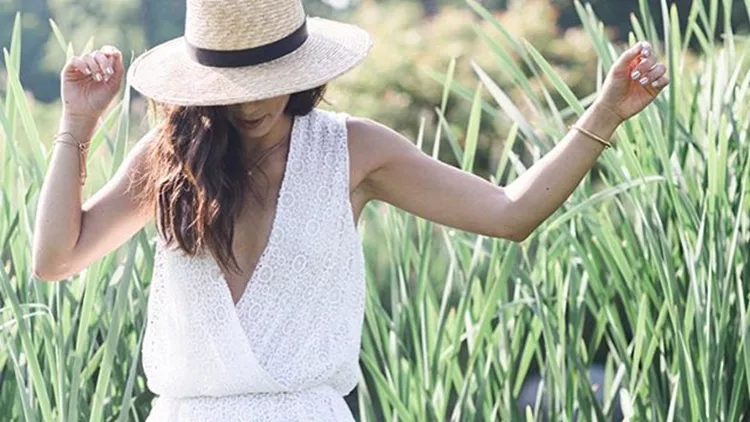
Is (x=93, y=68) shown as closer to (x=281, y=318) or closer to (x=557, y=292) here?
(x=281, y=318)

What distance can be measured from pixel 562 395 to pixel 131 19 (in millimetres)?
12598

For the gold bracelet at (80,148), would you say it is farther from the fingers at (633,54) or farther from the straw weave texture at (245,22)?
the fingers at (633,54)

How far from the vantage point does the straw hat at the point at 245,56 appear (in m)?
1.81

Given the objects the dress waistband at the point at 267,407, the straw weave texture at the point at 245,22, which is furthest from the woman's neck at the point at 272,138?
the dress waistband at the point at 267,407

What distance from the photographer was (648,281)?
2.48m

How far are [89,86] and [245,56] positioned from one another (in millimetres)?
181

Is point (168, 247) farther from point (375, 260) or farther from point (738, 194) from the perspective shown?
point (375, 260)

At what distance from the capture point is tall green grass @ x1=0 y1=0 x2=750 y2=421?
2.32 m

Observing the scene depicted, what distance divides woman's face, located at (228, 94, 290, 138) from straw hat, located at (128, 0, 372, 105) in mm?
33

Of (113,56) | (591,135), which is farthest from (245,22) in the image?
(591,135)

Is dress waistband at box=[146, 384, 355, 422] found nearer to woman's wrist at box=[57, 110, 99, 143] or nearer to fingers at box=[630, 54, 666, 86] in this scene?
woman's wrist at box=[57, 110, 99, 143]

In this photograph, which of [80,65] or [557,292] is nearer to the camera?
[80,65]

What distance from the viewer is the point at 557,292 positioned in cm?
255

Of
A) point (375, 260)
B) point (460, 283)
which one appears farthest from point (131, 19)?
point (460, 283)
